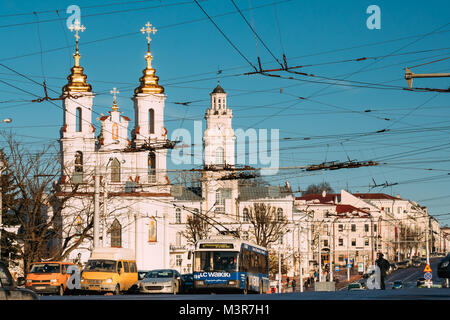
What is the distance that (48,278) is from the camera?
36500 mm

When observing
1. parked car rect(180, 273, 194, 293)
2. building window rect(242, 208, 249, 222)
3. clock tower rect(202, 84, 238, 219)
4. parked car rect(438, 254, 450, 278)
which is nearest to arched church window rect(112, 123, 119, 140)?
clock tower rect(202, 84, 238, 219)

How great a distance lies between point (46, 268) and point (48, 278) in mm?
904

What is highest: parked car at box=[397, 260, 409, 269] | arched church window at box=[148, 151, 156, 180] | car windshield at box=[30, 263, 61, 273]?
arched church window at box=[148, 151, 156, 180]

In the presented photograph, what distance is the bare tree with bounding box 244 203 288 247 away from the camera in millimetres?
95438

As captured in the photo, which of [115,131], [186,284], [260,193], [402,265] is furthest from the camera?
[402,265]

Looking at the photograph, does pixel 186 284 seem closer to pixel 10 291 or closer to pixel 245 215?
pixel 10 291

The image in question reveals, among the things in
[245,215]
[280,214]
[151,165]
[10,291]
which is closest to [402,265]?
[280,214]

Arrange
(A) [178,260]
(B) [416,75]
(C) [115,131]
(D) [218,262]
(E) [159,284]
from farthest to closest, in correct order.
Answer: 1. (A) [178,260]
2. (C) [115,131]
3. (E) [159,284]
4. (D) [218,262]
5. (B) [416,75]

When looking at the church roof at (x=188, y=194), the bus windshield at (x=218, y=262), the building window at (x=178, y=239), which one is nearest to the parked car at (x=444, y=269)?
the bus windshield at (x=218, y=262)

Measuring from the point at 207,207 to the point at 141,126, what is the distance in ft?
114

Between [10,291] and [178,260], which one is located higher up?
[10,291]

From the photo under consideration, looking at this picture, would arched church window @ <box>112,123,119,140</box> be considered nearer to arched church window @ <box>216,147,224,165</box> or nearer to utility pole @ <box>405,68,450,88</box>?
arched church window @ <box>216,147,224,165</box>
